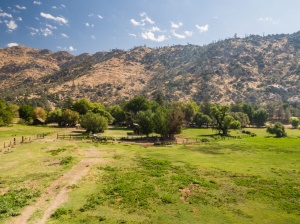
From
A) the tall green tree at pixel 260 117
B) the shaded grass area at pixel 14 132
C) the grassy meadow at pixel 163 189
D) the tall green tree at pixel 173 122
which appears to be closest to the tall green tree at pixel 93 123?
the shaded grass area at pixel 14 132

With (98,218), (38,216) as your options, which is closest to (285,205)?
(98,218)

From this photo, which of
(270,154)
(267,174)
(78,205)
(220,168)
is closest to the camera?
(78,205)

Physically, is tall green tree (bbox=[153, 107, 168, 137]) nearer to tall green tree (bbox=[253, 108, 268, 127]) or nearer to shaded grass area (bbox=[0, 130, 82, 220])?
shaded grass area (bbox=[0, 130, 82, 220])

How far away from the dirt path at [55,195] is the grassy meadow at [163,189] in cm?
77

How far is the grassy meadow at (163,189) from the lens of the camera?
2236 cm

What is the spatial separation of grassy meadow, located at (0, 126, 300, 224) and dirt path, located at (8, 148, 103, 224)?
2.54 feet

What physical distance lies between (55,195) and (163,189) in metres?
12.0

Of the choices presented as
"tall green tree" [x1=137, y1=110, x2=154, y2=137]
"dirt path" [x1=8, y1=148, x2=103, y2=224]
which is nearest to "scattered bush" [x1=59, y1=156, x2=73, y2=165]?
"dirt path" [x1=8, y1=148, x2=103, y2=224]

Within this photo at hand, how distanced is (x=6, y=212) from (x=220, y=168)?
2912cm

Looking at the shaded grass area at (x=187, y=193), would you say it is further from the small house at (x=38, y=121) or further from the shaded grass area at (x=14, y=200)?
the small house at (x=38, y=121)

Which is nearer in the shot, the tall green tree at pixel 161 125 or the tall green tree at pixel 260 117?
the tall green tree at pixel 161 125

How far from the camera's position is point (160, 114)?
78.1 metres

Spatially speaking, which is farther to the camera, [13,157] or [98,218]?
[13,157]

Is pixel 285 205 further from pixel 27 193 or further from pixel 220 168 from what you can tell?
pixel 27 193
